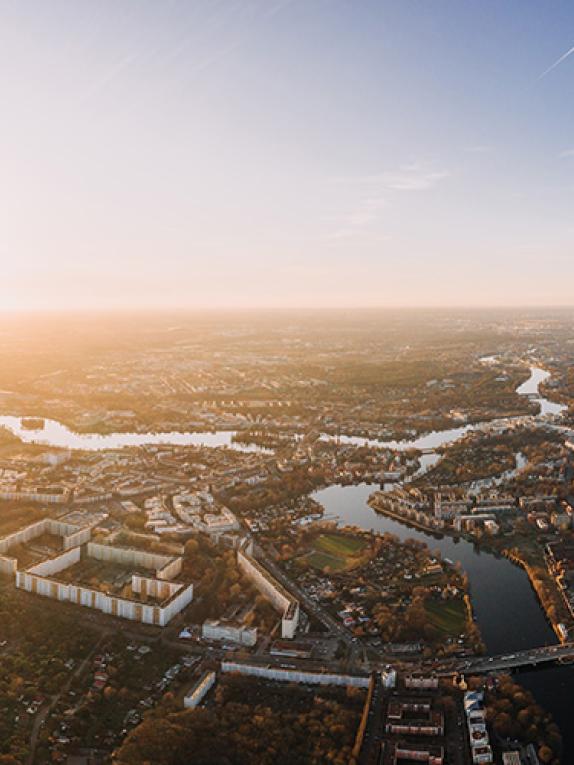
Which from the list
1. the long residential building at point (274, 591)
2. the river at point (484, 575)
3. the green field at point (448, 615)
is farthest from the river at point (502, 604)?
the long residential building at point (274, 591)

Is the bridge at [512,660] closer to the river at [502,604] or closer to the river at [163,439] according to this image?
the river at [502,604]

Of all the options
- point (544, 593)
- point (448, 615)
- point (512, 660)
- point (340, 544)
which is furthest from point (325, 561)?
point (512, 660)

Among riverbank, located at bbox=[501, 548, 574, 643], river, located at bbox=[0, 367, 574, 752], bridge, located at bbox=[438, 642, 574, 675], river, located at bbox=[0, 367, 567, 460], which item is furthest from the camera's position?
river, located at bbox=[0, 367, 567, 460]

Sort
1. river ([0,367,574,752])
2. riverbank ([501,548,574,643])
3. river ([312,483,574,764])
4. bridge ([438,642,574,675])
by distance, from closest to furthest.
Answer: river ([312,483,574,764])
river ([0,367,574,752])
bridge ([438,642,574,675])
riverbank ([501,548,574,643])

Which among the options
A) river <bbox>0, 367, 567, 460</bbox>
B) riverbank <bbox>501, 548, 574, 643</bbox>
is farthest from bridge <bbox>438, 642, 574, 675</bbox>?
river <bbox>0, 367, 567, 460</bbox>

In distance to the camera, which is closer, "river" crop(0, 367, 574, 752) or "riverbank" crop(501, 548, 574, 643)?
"river" crop(0, 367, 574, 752)

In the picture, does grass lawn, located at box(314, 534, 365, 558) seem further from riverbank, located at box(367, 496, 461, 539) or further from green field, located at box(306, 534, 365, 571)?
riverbank, located at box(367, 496, 461, 539)

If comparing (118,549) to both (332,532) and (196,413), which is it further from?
(196,413)

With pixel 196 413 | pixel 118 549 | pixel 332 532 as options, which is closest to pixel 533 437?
pixel 332 532
